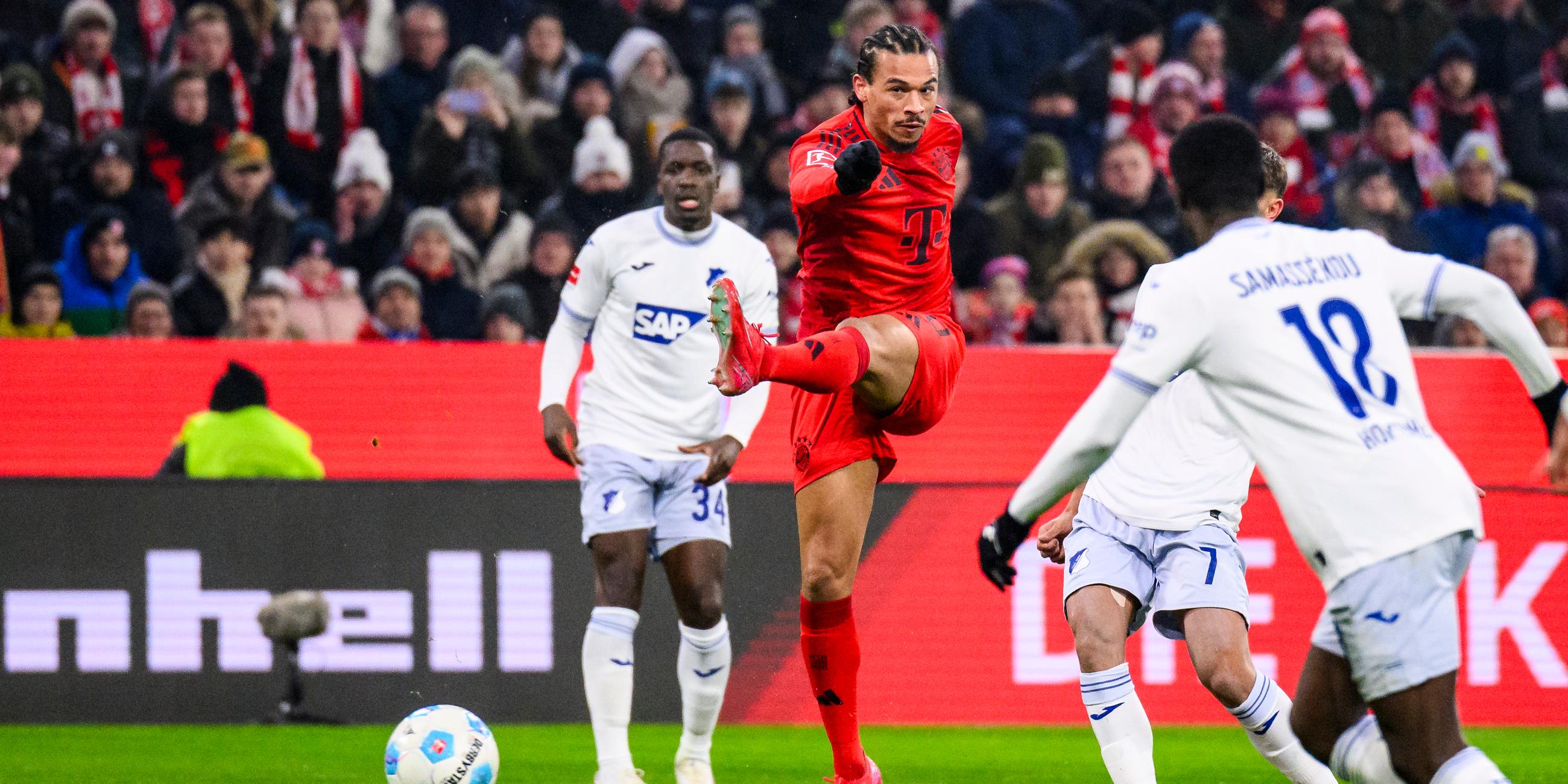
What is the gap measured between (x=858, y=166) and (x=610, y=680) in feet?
7.14

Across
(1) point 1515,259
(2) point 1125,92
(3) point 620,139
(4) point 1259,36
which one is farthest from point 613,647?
(4) point 1259,36

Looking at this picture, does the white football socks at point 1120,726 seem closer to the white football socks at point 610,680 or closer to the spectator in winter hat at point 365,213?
the white football socks at point 610,680

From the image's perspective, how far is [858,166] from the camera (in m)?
4.82

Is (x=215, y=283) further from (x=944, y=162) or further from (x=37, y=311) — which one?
(x=944, y=162)

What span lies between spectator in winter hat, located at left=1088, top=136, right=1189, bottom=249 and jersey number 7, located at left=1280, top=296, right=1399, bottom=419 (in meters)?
7.32

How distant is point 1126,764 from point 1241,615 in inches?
24.6

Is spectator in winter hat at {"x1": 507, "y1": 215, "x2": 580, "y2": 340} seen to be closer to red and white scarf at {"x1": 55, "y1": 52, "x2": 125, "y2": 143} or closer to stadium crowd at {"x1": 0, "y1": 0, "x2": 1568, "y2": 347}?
stadium crowd at {"x1": 0, "y1": 0, "x2": 1568, "y2": 347}

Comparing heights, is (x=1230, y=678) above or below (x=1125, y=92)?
below

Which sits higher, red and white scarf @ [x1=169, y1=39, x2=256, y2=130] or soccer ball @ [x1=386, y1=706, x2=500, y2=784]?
red and white scarf @ [x1=169, y1=39, x2=256, y2=130]

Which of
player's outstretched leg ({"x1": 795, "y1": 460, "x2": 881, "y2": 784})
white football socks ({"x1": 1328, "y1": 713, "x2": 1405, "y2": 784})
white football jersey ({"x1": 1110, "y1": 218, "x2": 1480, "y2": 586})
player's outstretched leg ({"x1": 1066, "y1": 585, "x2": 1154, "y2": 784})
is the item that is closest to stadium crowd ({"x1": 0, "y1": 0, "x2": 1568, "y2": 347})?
player's outstretched leg ({"x1": 795, "y1": 460, "x2": 881, "y2": 784})

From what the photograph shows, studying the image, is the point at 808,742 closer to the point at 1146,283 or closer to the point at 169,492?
the point at 169,492

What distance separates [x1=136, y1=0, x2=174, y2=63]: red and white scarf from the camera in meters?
11.5

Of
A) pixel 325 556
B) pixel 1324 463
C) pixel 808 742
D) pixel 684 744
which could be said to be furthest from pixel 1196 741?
pixel 1324 463

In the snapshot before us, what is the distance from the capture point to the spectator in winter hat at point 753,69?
11672 mm
